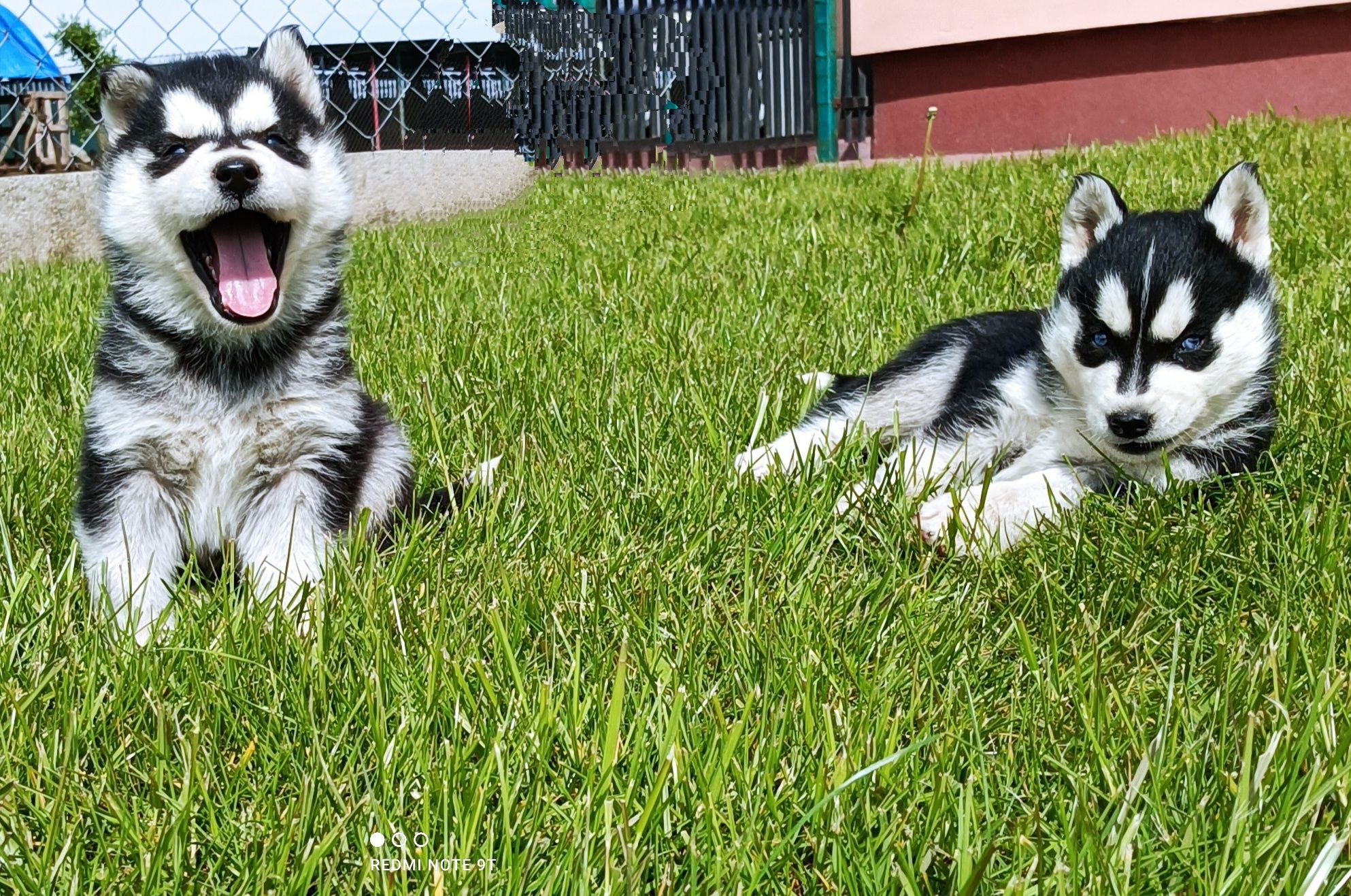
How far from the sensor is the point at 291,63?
10.2 ft

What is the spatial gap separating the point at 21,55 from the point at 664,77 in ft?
21.2

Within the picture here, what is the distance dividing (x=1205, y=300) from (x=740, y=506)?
4.13ft

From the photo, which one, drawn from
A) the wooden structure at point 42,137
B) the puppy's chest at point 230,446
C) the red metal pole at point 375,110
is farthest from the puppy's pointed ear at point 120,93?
the red metal pole at point 375,110

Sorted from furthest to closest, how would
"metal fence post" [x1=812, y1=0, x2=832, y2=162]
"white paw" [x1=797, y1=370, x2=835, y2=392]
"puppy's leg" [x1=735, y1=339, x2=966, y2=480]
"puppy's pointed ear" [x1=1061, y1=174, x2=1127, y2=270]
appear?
"metal fence post" [x1=812, y1=0, x2=832, y2=162], "white paw" [x1=797, y1=370, x2=835, y2=392], "puppy's leg" [x1=735, y1=339, x2=966, y2=480], "puppy's pointed ear" [x1=1061, y1=174, x2=1127, y2=270]

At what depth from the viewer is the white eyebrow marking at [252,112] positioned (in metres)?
2.81

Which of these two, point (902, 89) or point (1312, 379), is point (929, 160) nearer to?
point (902, 89)

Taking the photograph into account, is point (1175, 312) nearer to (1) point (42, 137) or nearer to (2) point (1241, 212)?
(2) point (1241, 212)

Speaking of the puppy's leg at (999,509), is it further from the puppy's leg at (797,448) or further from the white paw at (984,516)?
the puppy's leg at (797,448)

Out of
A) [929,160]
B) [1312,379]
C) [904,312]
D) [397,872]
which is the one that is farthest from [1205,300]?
[929,160]

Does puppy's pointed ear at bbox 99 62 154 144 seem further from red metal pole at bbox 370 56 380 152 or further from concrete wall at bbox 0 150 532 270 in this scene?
red metal pole at bbox 370 56 380 152

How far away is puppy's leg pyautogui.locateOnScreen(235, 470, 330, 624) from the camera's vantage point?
2.64m

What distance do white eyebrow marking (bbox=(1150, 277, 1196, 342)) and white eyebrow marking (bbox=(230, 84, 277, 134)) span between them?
2172 mm

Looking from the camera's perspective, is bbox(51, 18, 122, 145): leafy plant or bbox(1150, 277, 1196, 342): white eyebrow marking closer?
bbox(1150, 277, 1196, 342): white eyebrow marking

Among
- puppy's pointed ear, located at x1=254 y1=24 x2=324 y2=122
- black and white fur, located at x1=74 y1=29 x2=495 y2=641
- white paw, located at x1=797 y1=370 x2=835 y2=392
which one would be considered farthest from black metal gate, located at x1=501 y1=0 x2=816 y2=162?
black and white fur, located at x1=74 y1=29 x2=495 y2=641
